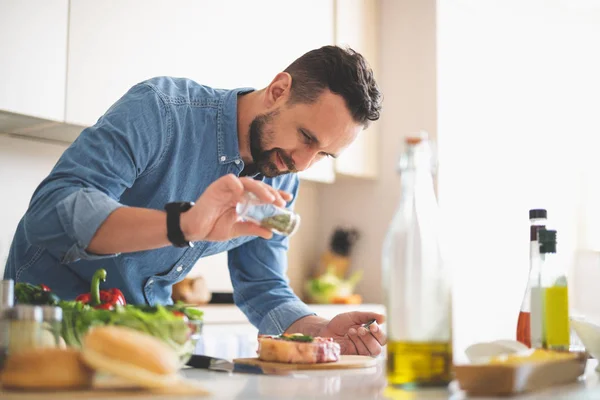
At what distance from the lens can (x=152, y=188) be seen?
1678mm

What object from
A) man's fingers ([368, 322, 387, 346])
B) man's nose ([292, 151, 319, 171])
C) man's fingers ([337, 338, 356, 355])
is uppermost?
man's nose ([292, 151, 319, 171])

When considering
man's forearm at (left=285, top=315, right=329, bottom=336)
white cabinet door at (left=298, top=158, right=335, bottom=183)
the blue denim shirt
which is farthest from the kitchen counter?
white cabinet door at (left=298, top=158, right=335, bottom=183)

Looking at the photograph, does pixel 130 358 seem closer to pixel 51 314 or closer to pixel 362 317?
pixel 51 314

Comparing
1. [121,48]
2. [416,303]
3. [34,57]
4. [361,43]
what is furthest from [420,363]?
[361,43]

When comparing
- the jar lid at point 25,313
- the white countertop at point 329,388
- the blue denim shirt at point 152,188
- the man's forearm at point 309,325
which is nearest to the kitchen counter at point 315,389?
the white countertop at point 329,388

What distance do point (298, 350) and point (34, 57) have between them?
1.40 m

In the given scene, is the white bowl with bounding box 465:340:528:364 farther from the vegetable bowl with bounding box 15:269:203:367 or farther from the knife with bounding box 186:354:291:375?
the vegetable bowl with bounding box 15:269:203:367

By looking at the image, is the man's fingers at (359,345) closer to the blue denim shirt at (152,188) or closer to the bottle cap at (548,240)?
the blue denim shirt at (152,188)

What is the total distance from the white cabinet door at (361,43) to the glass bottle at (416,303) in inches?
101

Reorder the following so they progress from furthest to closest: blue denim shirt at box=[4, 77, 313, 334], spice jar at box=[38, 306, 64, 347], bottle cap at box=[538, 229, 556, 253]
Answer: blue denim shirt at box=[4, 77, 313, 334]
bottle cap at box=[538, 229, 556, 253]
spice jar at box=[38, 306, 64, 347]

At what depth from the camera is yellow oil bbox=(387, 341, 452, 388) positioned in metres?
0.84

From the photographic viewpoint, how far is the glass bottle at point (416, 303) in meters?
0.84

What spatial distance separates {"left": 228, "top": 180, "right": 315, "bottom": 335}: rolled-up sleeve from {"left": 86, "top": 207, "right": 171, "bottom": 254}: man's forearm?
0.66 m

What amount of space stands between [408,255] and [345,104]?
849 millimetres
